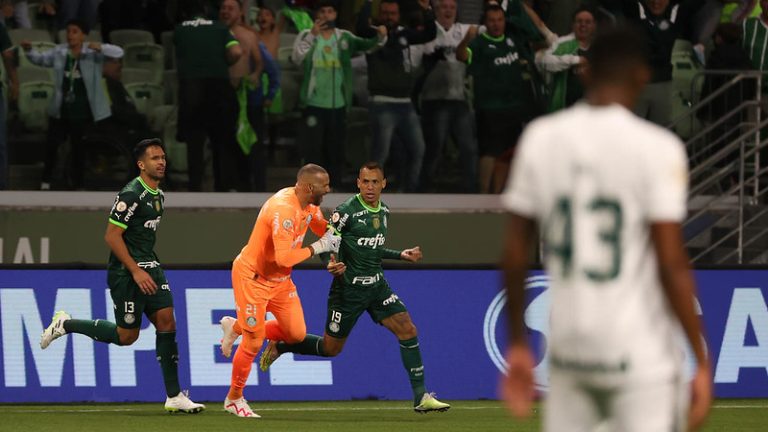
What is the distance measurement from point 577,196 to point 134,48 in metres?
11.2

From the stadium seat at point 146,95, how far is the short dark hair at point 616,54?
1086 cm

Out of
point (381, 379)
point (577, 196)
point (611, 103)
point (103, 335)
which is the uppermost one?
point (611, 103)

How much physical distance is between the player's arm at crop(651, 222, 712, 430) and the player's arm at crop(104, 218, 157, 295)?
23.8ft

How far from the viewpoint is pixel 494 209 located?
15.3 metres

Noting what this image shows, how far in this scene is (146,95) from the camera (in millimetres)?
14633

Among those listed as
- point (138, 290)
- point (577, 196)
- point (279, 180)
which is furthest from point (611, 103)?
point (279, 180)

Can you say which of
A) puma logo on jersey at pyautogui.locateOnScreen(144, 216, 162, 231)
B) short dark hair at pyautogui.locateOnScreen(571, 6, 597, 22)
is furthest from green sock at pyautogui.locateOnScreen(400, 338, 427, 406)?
short dark hair at pyautogui.locateOnScreen(571, 6, 597, 22)

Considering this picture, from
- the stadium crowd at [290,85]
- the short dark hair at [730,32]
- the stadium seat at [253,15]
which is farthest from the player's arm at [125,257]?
the short dark hair at [730,32]

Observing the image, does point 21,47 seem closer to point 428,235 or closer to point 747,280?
point 428,235

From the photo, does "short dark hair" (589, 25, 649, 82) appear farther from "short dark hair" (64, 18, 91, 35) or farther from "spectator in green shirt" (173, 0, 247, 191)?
"short dark hair" (64, 18, 91, 35)

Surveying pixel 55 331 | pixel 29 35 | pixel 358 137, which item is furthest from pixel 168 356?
pixel 29 35

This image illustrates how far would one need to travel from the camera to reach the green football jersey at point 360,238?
36.7ft

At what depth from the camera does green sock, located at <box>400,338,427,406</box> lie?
36.5 feet

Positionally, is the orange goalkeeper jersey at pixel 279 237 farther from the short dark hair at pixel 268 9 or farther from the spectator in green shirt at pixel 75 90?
the short dark hair at pixel 268 9
